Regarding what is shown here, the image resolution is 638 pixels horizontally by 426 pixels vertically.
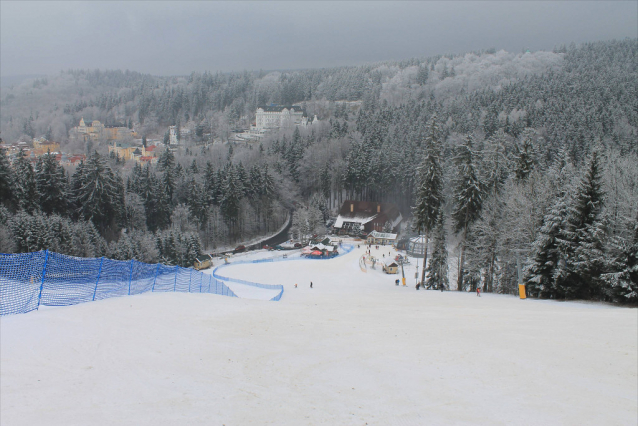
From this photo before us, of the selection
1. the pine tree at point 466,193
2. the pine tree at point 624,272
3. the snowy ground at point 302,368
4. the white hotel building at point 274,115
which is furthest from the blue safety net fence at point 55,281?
the white hotel building at point 274,115

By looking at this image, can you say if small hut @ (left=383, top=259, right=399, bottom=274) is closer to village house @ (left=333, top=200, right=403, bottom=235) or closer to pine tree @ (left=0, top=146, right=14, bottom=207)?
village house @ (left=333, top=200, right=403, bottom=235)

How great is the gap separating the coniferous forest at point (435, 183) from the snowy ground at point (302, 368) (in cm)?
845

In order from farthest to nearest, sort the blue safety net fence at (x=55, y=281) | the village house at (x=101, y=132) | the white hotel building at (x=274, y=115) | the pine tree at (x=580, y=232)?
the village house at (x=101, y=132) → the white hotel building at (x=274, y=115) → the pine tree at (x=580, y=232) → the blue safety net fence at (x=55, y=281)

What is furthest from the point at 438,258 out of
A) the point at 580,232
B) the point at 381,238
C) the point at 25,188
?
the point at 25,188

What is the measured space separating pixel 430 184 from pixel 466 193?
2646 millimetres

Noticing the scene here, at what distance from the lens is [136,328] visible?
32.7ft

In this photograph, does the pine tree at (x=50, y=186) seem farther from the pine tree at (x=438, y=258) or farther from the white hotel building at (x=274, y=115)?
the white hotel building at (x=274, y=115)

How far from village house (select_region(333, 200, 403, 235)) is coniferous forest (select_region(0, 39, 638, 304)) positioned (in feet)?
16.0

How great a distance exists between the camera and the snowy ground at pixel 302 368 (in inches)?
242

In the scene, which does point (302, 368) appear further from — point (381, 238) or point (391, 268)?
point (381, 238)

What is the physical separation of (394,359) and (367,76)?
646 feet

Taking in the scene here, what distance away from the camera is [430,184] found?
30062 mm

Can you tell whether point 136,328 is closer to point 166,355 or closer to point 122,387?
point 166,355

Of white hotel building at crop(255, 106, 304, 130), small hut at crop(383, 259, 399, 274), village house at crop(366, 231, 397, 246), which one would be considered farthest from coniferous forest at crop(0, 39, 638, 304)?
white hotel building at crop(255, 106, 304, 130)
